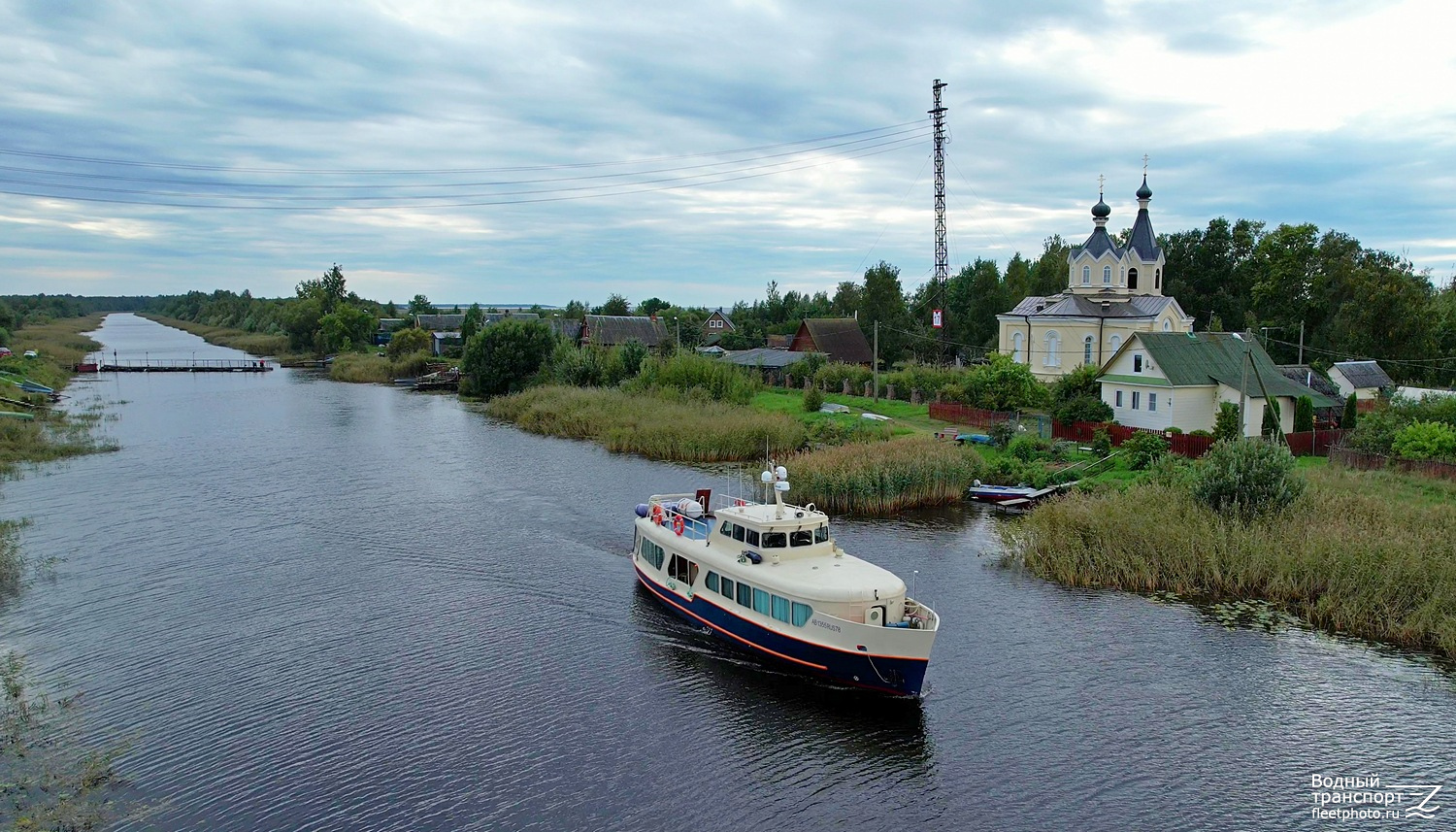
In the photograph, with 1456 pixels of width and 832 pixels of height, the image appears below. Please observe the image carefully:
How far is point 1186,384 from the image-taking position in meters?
52.9

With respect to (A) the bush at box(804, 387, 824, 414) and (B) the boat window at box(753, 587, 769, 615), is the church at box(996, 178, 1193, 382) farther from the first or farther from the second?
(B) the boat window at box(753, 587, 769, 615)

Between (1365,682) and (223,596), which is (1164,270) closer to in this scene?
(1365,682)

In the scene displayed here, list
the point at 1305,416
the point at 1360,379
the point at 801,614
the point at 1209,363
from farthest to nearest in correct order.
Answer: the point at 1360,379 → the point at 1209,363 → the point at 1305,416 → the point at 801,614

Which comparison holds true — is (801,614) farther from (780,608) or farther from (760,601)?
(760,601)

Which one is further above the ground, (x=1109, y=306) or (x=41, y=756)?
(x=1109, y=306)

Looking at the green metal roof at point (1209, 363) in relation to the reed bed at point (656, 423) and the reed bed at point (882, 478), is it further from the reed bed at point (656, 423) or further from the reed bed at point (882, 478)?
the reed bed at point (656, 423)

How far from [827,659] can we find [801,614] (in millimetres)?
1373

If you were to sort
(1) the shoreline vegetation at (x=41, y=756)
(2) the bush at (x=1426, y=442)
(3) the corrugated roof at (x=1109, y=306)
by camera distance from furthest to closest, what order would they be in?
(3) the corrugated roof at (x=1109, y=306), (2) the bush at (x=1426, y=442), (1) the shoreline vegetation at (x=41, y=756)

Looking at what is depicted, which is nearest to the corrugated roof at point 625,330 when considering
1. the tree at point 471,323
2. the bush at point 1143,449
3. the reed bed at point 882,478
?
the tree at point 471,323

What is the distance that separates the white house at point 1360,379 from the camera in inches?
2491

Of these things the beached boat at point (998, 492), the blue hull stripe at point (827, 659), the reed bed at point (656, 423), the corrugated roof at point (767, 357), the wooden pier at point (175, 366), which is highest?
the corrugated roof at point (767, 357)

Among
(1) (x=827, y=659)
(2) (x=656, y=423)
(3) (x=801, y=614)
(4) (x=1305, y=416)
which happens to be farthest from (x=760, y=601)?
(4) (x=1305, y=416)

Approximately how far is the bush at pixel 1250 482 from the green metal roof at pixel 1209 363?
65.0ft

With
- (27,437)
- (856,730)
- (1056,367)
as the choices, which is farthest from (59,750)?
(1056,367)
